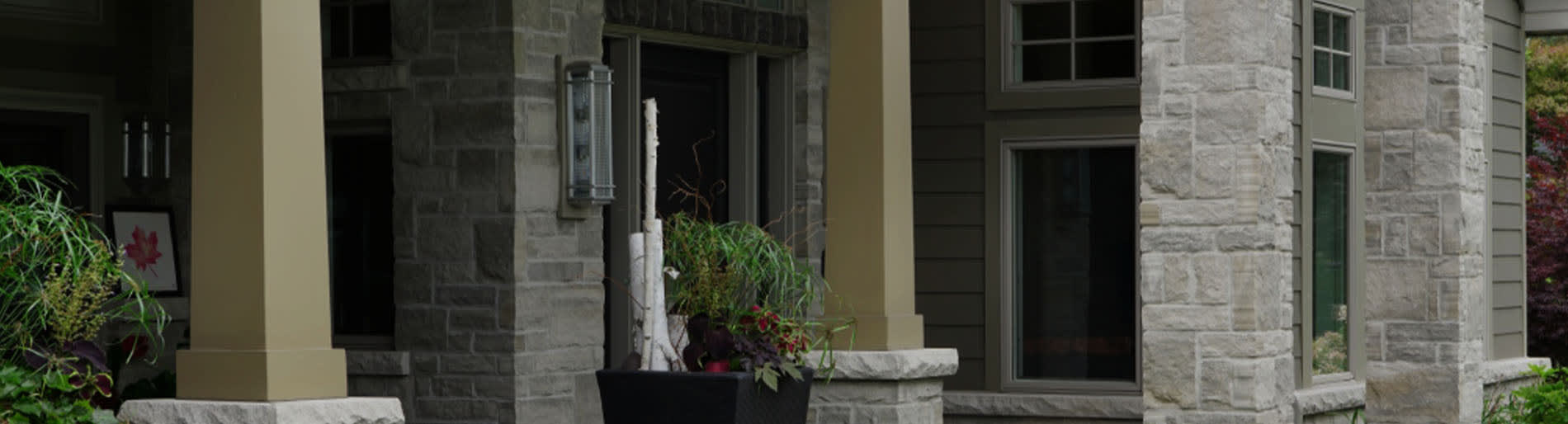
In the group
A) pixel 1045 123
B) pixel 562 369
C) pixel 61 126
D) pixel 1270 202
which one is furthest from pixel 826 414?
pixel 61 126

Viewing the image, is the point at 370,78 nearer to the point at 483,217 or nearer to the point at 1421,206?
the point at 483,217

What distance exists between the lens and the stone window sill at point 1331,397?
9.76 metres

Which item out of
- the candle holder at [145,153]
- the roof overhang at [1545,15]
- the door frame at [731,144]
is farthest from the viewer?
the roof overhang at [1545,15]

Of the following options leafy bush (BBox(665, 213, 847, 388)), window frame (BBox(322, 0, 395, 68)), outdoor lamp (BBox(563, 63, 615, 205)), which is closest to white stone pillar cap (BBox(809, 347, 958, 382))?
leafy bush (BBox(665, 213, 847, 388))

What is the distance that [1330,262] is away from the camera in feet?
33.8

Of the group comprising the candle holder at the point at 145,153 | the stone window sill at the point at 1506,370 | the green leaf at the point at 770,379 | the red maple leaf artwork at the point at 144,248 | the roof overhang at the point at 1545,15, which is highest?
the roof overhang at the point at 1545,15

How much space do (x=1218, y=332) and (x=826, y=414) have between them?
1.73 m

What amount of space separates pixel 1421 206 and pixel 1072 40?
6.64 ft

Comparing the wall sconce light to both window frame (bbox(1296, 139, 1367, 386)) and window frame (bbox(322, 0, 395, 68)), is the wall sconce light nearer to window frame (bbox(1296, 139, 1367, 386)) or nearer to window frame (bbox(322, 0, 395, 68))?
window frame (bbox(322, 0, 395, 68))

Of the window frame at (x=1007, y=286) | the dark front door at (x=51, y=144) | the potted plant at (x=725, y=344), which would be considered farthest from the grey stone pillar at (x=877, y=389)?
the dark front door at (x=51, y=144)

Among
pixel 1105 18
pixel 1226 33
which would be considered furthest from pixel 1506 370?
pixel 1226 33

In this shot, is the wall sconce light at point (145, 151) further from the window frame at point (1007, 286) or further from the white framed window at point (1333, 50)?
the white framed window at point (1333, 50)

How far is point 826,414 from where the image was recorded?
8.54 meters

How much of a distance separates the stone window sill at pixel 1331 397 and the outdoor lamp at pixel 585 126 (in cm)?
351
